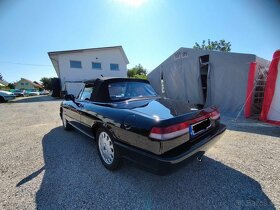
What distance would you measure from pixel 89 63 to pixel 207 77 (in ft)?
52.4

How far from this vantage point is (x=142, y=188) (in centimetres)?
212

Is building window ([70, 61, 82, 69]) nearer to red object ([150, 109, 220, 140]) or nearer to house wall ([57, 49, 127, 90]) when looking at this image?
house wall ([57, 49, 127, 90])

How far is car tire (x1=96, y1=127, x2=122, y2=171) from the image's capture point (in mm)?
2323

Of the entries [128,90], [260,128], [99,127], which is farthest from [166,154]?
[260,128]

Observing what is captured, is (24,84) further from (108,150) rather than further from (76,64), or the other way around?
(108,150)

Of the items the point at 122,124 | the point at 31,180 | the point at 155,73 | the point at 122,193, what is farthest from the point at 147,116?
the point at 155,73

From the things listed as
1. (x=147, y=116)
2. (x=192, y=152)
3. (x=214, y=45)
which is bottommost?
(x=192, y=152)

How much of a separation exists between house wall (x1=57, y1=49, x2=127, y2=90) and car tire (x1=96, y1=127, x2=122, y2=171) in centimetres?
1778

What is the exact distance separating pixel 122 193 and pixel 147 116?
3.53ft

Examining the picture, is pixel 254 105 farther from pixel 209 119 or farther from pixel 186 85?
pixel 209 119

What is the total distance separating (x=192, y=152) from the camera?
1862mm

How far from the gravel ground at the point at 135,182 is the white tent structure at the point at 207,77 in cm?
378

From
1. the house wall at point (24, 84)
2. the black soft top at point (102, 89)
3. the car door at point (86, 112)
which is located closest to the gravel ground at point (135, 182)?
the car door at point (86, 112)

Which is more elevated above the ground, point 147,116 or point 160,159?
point 147,116
